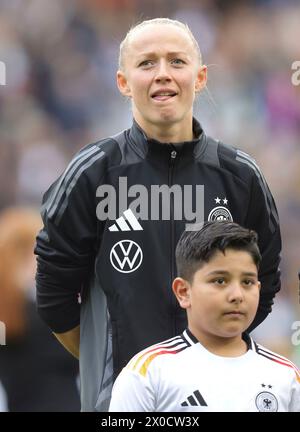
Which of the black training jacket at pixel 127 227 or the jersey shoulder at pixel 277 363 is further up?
the black training jacket at pixel 127 227

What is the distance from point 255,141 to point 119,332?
136 inches

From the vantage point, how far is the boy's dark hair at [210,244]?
2900 mm

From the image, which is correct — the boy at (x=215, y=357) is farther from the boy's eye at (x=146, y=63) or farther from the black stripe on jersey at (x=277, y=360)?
the boy's eye at (x=146, y=63)

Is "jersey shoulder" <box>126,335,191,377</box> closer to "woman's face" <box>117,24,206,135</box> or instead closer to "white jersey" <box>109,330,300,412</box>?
"white jersey" <box>109,330,300,412</box>

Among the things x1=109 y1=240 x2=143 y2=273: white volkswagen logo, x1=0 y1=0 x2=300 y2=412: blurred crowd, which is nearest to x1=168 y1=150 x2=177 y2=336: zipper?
x1=109 y1=240 x2=143 y2=273: white volkswagen logo

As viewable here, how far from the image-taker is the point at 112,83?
667 centimetres

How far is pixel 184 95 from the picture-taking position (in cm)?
341

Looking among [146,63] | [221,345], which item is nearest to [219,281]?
[221,345]

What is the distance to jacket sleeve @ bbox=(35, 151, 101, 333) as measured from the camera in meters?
3.42

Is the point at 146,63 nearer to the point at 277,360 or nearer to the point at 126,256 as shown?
the point at 126,256

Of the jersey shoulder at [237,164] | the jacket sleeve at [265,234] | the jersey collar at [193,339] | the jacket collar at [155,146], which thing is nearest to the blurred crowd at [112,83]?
the jacket sleeve at [265,234]

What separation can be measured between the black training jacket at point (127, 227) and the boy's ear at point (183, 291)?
34 cm

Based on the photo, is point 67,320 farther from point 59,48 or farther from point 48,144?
point 59,48

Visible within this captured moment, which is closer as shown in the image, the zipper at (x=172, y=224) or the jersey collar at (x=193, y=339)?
the jersey collar at (x=193, y=339)
